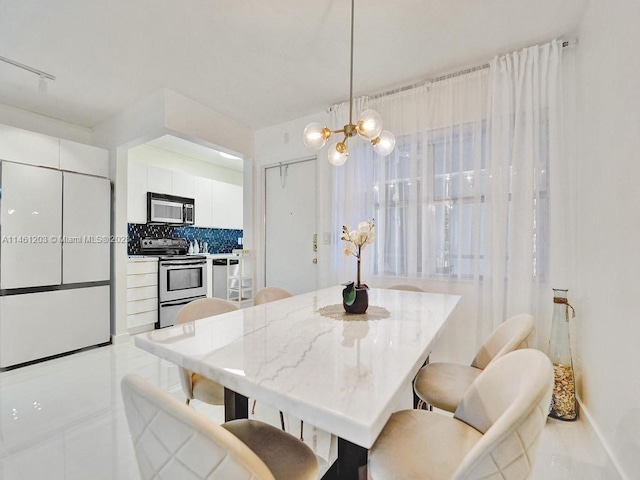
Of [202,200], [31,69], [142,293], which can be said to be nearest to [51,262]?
[142,293]

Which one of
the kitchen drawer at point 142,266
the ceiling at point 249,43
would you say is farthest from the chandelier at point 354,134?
the kitchen drawer at point 142,266

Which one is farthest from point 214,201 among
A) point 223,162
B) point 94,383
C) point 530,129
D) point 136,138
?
point 530,129

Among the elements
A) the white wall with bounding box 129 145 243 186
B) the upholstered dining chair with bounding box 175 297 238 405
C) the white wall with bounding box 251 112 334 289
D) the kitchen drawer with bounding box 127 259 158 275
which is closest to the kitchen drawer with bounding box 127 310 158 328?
the kitchen drawer with bounding box 127 259 158 275

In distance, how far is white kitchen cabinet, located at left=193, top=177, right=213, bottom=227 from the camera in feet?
16.6

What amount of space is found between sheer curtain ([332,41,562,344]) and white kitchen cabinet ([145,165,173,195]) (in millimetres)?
2930

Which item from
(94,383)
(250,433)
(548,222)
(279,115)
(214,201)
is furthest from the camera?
(214,201)

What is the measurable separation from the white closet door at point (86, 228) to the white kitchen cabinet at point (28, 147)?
22cm

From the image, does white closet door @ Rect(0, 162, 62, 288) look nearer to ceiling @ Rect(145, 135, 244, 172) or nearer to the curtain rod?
ceiling @ Rect(145, 135, 244, 172)

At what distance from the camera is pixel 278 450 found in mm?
920

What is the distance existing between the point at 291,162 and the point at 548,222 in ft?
8.81

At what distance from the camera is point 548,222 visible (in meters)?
2.25

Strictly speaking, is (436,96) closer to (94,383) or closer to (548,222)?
(548,222)

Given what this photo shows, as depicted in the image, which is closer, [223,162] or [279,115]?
[279,115]

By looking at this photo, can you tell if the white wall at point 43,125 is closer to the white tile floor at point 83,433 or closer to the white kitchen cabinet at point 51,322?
the white kitchen cabinet at point 51,322
